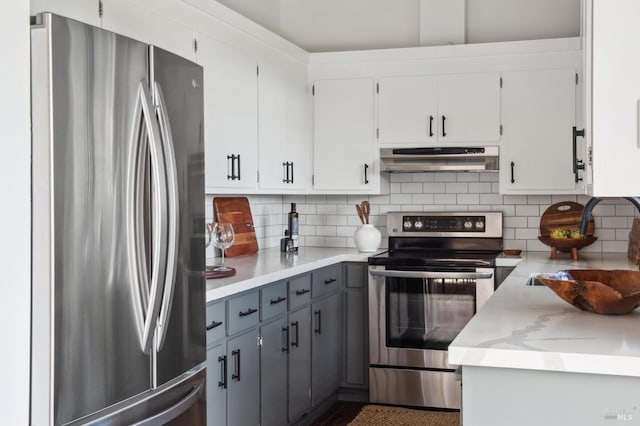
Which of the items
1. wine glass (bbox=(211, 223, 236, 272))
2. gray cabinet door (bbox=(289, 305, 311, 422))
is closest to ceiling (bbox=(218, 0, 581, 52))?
wine glass (bbox=(211, 223, 236, 272))

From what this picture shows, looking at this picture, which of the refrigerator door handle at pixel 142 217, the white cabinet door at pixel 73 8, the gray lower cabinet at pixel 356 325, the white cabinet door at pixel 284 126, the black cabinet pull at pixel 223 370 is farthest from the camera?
the gray lower cabinet at pixel 356 325

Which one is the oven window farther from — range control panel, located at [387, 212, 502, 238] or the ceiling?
the ceiling

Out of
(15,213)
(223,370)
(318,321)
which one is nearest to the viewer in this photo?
(15,213)

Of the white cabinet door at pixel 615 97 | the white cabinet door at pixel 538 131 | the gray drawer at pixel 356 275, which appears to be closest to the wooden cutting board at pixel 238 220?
the gray drawer at pixel 356 275

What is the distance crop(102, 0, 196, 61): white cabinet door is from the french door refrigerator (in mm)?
560

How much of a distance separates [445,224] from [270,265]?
163 cm

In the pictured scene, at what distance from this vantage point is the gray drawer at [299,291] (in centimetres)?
409

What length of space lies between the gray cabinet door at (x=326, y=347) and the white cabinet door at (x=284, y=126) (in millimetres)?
798

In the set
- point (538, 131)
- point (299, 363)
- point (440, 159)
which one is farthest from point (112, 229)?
point (538, 131)

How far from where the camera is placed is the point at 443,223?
17.4 ft

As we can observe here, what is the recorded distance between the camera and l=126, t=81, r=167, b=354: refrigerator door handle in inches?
90.0

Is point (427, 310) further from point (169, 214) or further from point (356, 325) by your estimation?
point (169, 214)

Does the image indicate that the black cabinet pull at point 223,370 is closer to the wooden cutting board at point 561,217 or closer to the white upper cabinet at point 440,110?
the white upper cabinet at point 440,110

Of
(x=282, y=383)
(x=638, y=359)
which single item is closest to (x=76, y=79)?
(x=638, y=359)
